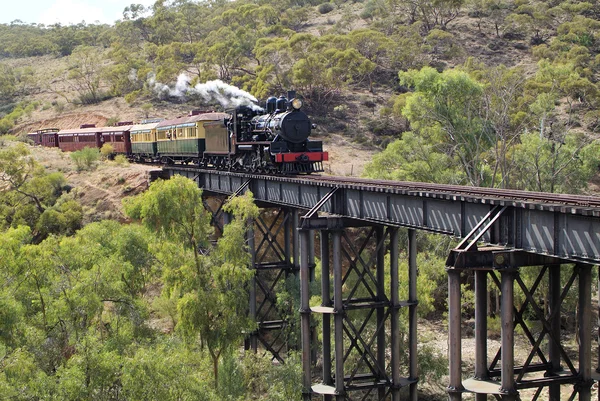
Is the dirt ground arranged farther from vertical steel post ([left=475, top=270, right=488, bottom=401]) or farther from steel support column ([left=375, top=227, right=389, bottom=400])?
vertical steel post ([left=475, top=270, right=488, bottom=401])

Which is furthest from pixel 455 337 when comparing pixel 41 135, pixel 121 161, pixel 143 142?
pixel 41 135

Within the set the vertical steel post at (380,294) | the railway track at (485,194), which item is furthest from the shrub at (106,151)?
the vertical steel post at (380,294)

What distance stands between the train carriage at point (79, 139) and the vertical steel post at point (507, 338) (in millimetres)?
48691

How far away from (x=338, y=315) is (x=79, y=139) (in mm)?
44751

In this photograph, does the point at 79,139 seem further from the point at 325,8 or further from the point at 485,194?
the point at 325,8

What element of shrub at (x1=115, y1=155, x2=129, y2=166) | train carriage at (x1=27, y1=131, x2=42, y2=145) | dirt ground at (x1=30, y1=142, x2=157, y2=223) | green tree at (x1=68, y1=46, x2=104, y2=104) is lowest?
dirt ground at (x1=30, y1=142, x2=157, y2=223)

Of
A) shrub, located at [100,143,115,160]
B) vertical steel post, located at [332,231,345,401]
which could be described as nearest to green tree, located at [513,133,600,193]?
vertical steel post, located at [332,231,345,401]

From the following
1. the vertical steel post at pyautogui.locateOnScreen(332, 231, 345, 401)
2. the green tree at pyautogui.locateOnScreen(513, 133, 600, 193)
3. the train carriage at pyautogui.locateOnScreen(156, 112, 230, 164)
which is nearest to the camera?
the vertical steel post at pyautogui.locateOnScreen(332, 231, 345, 401)

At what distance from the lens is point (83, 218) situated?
137ft

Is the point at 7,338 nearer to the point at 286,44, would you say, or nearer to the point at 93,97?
the point at 286,44

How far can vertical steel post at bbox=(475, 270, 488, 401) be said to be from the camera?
46.2ft

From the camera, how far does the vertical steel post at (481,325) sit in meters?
14.1

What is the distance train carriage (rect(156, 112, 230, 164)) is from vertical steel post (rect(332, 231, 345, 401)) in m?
15.1

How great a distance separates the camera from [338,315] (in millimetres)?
21547
